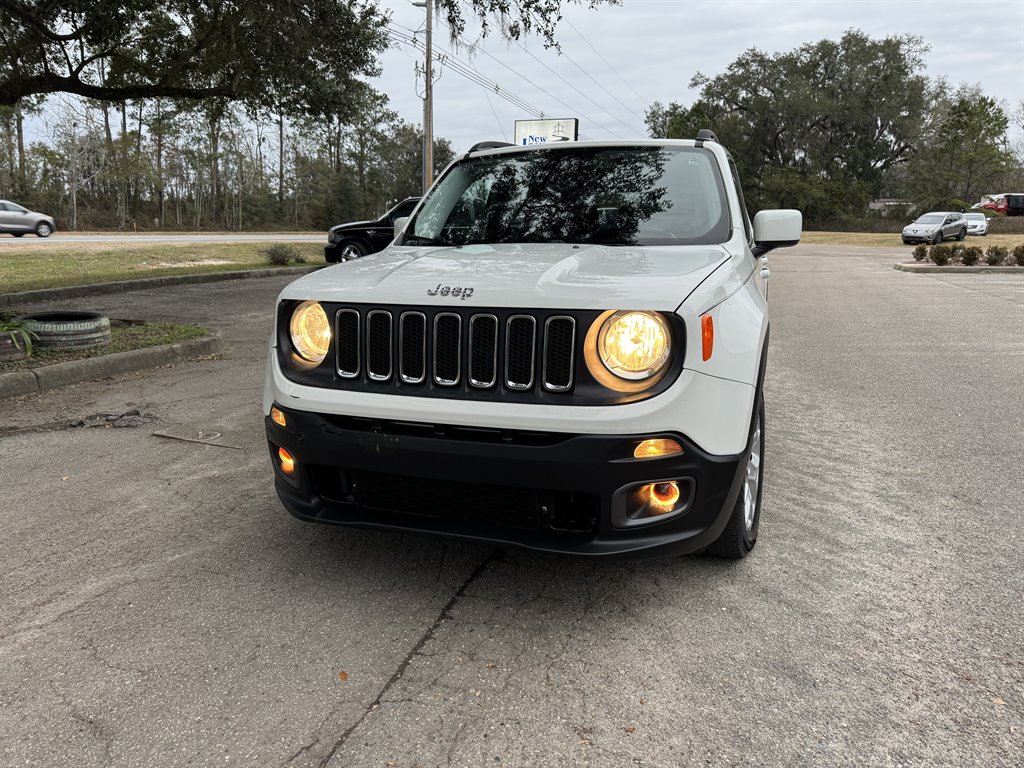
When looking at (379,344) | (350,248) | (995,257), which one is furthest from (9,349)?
(995,257)

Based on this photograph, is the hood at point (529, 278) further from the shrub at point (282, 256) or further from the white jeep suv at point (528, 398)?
the shrub at point (282, 256)

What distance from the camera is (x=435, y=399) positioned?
8.68 ft

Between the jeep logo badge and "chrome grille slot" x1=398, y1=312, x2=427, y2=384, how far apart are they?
3.6 inches

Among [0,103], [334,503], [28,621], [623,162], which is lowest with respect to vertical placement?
[28,621]

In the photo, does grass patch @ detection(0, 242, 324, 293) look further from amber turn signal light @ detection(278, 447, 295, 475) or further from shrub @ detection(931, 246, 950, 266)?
shrub @ detection(931, 246, 950, 266)

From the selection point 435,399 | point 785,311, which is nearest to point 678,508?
point 435,399

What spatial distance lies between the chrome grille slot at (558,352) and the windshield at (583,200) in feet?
3.61

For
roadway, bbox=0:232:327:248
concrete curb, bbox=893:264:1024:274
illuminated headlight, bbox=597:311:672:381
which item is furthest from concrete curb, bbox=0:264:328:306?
concrete curb, bbox=893:264:1024:274

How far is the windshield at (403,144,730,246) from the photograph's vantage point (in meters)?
3.62

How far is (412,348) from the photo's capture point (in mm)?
2738

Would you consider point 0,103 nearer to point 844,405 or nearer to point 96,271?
point 96,271

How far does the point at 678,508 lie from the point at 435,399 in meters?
0.92

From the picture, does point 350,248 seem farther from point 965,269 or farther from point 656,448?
point 656,448

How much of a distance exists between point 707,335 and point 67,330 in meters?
6.46
